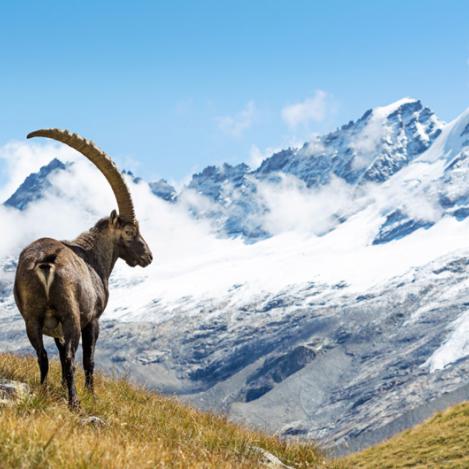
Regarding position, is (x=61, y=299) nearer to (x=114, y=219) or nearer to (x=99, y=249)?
(x=99, y=249)

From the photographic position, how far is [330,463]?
1390 cm

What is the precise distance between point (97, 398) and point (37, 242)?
284 centimetres

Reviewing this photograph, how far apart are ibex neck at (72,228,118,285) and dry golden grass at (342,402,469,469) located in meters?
7.98

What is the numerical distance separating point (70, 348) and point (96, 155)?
3.83 meters

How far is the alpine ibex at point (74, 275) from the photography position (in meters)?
12.2

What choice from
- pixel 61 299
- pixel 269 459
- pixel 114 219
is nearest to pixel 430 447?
pixel 269 459

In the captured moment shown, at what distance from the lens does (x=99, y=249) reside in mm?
15625

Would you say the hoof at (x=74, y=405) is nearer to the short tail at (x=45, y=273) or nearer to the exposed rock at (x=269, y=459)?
the short tail at (x=45, y=273)

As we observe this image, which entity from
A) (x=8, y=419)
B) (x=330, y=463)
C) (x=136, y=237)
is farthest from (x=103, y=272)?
(x=8, y=419)

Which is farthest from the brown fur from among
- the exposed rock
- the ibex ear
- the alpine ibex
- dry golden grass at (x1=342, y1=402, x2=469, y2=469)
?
dry golden grass at (x1=342, y1=402, x2=469, y2=469)

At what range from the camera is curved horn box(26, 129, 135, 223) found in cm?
1413

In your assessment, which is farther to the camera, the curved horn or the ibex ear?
the ibex ear

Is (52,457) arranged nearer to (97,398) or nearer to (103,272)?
(97,398)

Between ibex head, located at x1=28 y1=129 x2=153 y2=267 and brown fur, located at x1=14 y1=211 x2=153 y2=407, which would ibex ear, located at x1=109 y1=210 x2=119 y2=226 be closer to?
ibex head, located at x1=28 y1=129 x2=153 y2=267
